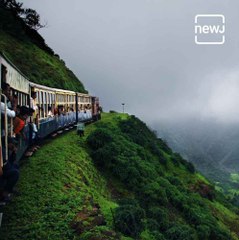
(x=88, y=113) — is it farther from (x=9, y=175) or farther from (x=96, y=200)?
(x=9, y=175)

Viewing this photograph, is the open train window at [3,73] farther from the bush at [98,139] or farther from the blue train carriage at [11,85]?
the bush at [98,139]

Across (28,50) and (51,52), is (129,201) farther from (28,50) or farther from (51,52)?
(51,52)

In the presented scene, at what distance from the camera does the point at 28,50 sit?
59594mm

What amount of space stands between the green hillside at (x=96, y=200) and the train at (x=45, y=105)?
129 cm

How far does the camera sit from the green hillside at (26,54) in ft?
167

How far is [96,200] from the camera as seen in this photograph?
15500mm

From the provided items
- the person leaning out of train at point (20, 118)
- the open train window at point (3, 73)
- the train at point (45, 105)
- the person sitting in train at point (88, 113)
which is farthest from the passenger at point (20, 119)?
the person sitting in train at point (88, 113)

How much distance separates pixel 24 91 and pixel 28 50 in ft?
150

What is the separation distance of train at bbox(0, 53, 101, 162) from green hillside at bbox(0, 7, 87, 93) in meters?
11.7

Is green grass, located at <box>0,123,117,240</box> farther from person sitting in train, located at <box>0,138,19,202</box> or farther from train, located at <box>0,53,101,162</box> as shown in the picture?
person sitting in train, located at <box>0,138,19,202</box>

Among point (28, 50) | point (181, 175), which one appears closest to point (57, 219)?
point (181, 175)

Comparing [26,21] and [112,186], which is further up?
[26,21]

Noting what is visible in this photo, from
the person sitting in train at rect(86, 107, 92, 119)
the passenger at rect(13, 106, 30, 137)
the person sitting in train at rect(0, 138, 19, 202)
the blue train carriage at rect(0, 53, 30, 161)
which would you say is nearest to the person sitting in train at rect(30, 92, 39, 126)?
the blue train carriage at rect(0, 53, 30, 161)

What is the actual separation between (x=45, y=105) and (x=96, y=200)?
29.1 ft
